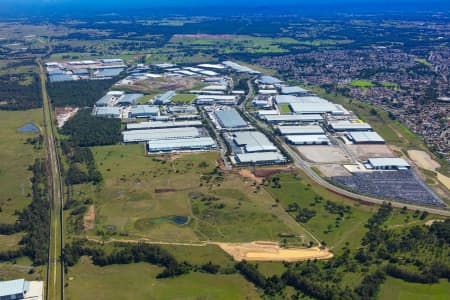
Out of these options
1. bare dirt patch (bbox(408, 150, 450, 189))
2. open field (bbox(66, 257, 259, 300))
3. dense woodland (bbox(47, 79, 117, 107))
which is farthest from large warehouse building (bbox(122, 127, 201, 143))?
bare dirt patch (bbox(408, 150, 450, 189))

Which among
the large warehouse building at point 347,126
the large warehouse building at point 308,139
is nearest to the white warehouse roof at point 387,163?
the large warehouse building at point 308,139

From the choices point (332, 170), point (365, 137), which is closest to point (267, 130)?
point (365, 137)

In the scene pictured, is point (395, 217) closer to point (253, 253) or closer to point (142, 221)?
point (253, 253)

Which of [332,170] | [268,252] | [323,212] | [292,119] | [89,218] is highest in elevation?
[292,119]

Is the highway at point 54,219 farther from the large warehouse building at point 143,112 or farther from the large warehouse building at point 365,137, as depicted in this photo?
the large warehouse building at point 365,137

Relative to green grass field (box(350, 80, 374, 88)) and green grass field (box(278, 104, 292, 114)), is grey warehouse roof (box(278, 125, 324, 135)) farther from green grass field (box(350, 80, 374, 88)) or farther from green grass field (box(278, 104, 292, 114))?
green grass field (box(350, 80, 374, 88))

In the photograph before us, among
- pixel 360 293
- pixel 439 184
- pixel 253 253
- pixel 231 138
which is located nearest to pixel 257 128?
pixel 231 138

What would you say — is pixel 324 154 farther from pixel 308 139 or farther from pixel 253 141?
pixel 253 141
